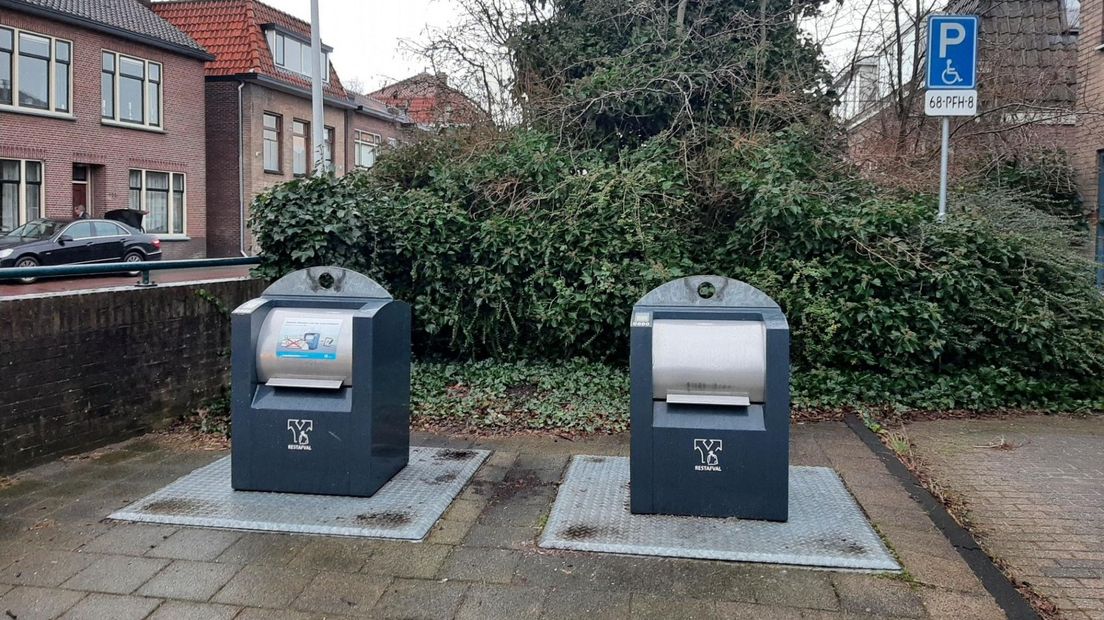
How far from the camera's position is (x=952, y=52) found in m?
7.14

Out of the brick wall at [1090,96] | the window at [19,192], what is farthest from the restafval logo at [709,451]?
the window at [19,192]

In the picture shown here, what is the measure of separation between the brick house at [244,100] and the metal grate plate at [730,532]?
81.9ft

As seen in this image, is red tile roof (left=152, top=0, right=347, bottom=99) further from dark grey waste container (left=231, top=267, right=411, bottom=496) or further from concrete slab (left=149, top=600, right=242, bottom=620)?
concrete slab (left=149, top=600, right=242, bottom=620)

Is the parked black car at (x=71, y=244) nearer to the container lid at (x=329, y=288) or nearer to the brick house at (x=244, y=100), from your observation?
the brick house at (x=244, y=100)

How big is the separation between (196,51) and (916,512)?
2663cm

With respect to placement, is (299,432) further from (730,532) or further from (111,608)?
(730,532)

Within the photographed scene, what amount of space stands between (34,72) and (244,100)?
24.8 feet

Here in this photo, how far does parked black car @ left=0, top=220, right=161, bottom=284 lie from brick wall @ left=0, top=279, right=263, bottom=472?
30.0 feet

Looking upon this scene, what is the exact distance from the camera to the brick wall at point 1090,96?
440 inches

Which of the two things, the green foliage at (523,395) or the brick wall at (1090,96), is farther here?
the brick wall at (1090,96)

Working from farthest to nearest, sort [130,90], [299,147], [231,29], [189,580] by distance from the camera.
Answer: [299,147] < [231,29] < [130,90] < [189,580]

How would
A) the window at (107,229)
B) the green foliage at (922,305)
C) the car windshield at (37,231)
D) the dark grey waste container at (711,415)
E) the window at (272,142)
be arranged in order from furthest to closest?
1. the window at (272,142)
2. the window at (107,229)
3. the car windshield at (37,231)
4. the green foliage at (922,305)
5. the dark grey waste container at (711,415)

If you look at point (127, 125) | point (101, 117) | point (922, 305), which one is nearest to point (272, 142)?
point (127, 125)

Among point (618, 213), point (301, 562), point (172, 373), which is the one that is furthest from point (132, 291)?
point (618, 213)
